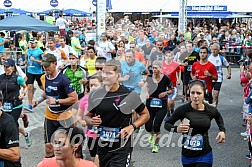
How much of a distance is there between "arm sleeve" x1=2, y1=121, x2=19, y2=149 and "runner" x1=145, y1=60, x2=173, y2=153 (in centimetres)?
383

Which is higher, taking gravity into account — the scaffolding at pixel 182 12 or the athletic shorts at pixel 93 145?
the scaffolding at pixel 182 12

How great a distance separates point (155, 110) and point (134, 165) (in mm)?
1172

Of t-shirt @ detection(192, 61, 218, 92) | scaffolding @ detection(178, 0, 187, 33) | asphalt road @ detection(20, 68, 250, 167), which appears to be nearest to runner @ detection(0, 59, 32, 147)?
asphalt road @ detection(20, 68, 250, 167)

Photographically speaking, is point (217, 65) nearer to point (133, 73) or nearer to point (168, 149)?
point (133, 73)

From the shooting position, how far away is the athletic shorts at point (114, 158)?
16.4ft

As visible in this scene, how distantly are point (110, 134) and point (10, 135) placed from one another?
4.05 feet

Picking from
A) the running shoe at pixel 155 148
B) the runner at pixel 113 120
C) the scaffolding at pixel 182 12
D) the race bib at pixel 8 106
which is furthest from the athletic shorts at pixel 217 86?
the scaffolding at pixel 182 12

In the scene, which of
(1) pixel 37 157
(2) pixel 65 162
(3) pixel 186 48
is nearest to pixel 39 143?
(1) pixel 37 157

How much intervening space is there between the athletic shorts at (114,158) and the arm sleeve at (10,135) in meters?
1.21

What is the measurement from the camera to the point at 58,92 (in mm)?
6605

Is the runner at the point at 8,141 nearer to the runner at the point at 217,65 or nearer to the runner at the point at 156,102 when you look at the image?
the runner at the point at 156,102

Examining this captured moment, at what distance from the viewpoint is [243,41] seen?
21.6 metres

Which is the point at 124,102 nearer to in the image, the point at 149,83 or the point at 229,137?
the point at 149,83

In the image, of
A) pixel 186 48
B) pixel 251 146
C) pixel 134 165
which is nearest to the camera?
pixel 251 146
